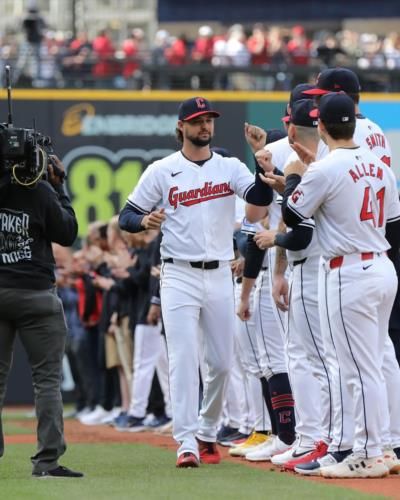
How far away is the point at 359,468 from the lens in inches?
312

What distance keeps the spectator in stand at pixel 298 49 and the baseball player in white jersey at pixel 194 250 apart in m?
15.0

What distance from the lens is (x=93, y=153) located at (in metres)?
21.0

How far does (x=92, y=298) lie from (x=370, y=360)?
8.59 m

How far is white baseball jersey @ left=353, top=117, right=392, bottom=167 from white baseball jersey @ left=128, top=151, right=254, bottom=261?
93 centimetres

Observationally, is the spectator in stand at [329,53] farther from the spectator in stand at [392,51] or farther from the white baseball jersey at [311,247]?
the white baseball jersey at [311,247]

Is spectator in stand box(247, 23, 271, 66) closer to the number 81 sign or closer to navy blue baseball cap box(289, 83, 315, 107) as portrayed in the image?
the number 81 sign

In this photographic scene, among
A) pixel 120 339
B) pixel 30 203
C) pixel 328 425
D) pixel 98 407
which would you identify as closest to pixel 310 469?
pixel 328 425

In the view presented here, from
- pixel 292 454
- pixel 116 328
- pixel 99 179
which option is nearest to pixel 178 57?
pixel 99 179

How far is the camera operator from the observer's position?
8.08 m

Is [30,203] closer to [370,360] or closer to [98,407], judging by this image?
[370,360]

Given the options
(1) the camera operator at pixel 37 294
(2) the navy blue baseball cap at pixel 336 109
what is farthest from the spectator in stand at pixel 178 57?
(2) the navy blue baseball cap at pixel 336 109

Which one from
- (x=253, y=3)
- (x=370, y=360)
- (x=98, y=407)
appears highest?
(x=253, y=3)

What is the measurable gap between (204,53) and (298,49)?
166 centimetres

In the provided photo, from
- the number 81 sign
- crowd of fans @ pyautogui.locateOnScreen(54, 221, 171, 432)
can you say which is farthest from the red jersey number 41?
the number 81 sign
